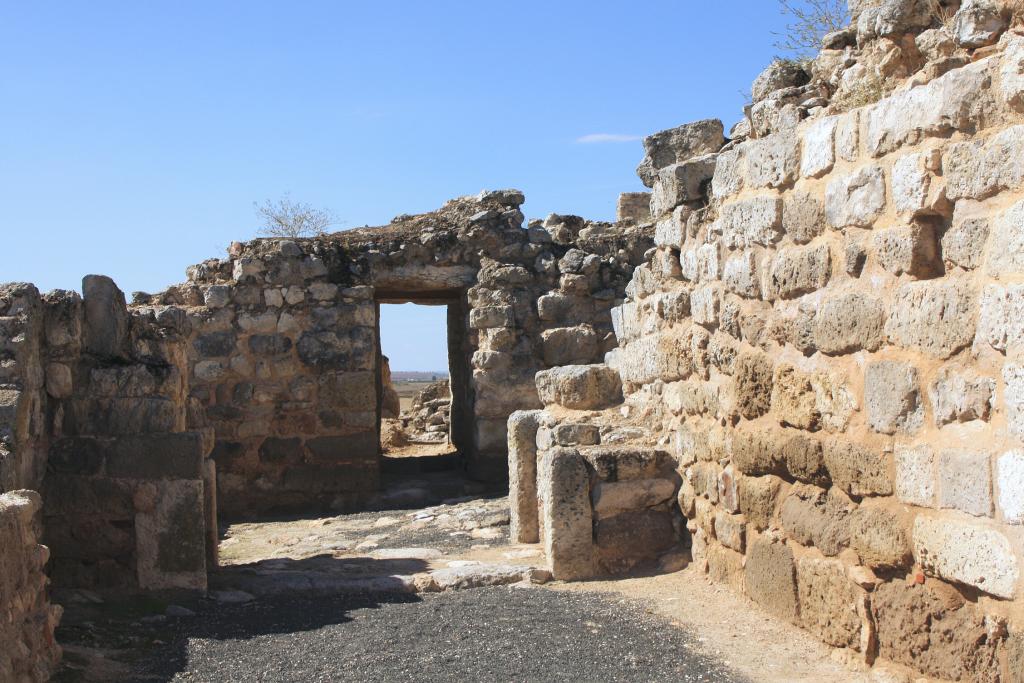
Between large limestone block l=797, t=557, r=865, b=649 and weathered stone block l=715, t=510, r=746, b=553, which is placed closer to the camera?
large limestone block l=797, t=557, r=865, b=649

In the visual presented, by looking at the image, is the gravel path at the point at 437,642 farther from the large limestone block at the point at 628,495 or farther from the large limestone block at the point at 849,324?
the large limestone block at the point at 849,324

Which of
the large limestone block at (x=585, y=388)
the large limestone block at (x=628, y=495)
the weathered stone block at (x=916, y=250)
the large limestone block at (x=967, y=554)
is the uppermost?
the weathered stone block at (x=916, y=250)

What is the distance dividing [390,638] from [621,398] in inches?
101

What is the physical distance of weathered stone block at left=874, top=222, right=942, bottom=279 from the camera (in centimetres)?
370

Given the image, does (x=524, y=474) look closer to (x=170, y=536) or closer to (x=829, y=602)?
(x=170, y=536)

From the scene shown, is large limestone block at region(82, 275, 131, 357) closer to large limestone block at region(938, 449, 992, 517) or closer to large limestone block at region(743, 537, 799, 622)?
large limestone block at region(743, 537, 799, 622)

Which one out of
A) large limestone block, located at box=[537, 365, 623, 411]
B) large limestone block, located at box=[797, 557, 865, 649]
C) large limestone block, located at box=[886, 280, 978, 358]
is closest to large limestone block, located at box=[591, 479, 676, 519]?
large limestone block, located at box=[537, 365, 623, 411]

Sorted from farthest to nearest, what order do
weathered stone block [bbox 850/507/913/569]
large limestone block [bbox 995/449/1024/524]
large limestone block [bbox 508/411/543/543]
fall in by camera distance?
1. large limestone block [bbox 508/411/543/543]
2. weathered stone block [bbox 850/507/913/569]
3. large limestone block [bbox 995/449/1024/524]

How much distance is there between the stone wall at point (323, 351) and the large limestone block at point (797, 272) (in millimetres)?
4828

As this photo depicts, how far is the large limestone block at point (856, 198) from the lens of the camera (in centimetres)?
396

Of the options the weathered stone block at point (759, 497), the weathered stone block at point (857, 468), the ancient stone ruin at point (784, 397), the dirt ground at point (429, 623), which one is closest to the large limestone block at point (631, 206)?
the ancient stone ruin at point (784, 397)

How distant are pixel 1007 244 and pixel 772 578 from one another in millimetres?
1988

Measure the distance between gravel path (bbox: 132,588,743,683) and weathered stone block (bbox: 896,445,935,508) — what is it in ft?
3.18

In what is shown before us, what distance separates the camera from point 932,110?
3.65 meters
